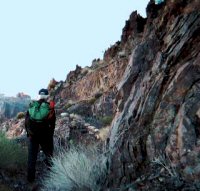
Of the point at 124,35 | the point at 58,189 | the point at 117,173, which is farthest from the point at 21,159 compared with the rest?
the point at 124,35

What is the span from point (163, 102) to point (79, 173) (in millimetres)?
1952

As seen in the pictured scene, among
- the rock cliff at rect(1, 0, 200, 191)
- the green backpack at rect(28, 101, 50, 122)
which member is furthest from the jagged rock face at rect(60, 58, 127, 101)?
the rock cliff at rect(1, 0, 200, 191)

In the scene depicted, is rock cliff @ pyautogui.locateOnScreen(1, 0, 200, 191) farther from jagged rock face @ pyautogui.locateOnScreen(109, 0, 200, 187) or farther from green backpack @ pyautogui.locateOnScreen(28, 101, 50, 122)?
green backpack @ pyautogui.locateOnScreen(28, 101, 50, 122)

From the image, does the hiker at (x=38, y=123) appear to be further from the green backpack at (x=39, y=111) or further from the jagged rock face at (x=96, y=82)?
the jagged rock face at (x=96, y=82)

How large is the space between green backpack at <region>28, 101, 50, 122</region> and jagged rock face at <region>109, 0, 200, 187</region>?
1.46 m

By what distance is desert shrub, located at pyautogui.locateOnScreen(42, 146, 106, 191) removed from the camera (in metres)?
7.76

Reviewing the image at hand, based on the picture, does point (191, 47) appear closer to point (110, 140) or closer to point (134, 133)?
point (134, 133)

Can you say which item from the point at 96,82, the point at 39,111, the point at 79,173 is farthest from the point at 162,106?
the point at 96,82

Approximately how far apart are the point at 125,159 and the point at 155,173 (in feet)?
3.81

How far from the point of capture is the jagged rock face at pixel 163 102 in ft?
20.4

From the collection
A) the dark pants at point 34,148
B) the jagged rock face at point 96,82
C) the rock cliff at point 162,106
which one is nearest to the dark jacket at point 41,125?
the dark pants at point 34,148

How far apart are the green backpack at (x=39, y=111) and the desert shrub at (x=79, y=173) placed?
127cm

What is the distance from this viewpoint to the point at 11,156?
35.5 feet

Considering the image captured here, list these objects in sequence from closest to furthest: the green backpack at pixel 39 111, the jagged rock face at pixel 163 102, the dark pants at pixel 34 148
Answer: the jagged rock face at pixel 163 102, the green backpack at pixel 39 111, the dark pants at pixel 34 148
